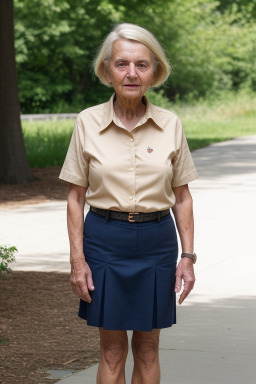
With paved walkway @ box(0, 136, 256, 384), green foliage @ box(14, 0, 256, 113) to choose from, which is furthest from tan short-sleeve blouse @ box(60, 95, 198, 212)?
green foliage @ box(14, 0, 256, 113)

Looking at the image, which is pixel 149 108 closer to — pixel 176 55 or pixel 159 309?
pixel 159 309

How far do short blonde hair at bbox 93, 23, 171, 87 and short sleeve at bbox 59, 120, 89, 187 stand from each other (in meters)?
0.28

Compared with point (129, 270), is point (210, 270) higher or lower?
lower

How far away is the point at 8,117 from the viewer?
16547 mm

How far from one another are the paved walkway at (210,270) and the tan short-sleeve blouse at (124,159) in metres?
1.79

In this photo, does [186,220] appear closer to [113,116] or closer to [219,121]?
[113,116]

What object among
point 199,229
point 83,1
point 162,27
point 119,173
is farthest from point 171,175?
point 162,27

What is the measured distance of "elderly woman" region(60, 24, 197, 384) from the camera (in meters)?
3.78

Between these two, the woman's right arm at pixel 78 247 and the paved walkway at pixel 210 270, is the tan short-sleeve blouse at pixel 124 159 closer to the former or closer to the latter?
the woman's right arm at pixel 78 247

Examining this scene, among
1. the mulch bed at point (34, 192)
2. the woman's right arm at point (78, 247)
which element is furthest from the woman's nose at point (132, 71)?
the mulch bed at point (34, 192)

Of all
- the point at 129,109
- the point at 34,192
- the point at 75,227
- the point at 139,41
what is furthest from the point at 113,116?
the point at 34,192

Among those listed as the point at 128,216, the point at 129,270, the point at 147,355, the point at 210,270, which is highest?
the point at 128,216

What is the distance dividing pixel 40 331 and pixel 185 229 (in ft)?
9.21

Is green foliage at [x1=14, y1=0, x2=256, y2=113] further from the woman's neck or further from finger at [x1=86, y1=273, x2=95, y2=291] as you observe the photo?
finger at [x1=86, y1=273, x2=95, y2=291]
